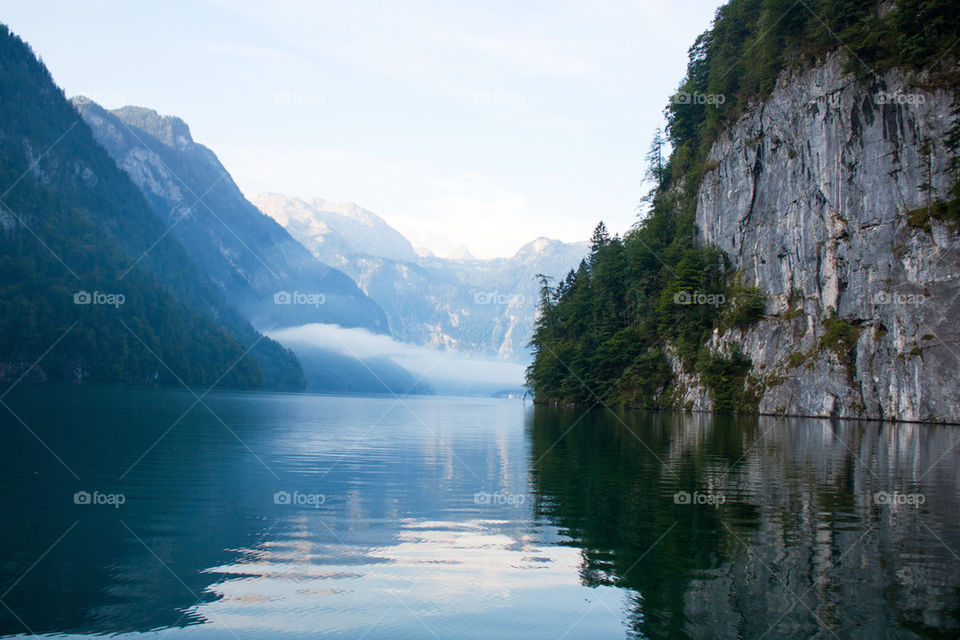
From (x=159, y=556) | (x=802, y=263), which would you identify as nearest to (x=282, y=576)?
(x=159, y=556)

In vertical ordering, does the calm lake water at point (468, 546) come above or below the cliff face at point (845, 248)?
below

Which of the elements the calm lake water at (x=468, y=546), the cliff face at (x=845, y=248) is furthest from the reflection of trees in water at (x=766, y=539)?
the cliff face at (x=845, y=248)

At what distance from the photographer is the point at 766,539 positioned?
15266 millimetres

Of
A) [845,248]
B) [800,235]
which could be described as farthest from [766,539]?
[800,235]

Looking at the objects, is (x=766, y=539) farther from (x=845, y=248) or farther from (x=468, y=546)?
(x=845, y=248)

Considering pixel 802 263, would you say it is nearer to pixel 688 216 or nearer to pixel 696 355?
pixel 696 355

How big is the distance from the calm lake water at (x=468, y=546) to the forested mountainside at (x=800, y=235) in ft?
139

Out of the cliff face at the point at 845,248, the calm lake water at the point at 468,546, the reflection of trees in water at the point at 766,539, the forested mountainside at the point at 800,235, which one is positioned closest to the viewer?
the calm lake water at the point at 468,546

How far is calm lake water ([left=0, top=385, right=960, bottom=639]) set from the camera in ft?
33.8

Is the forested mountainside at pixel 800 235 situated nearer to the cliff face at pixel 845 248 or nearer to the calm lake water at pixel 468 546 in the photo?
the cliff face at pixel 845 248

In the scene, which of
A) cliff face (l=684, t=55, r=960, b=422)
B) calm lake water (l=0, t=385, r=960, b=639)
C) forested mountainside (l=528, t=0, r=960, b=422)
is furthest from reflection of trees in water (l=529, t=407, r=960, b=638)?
forested mountainside (l=528, t=0, r=960, b=422)

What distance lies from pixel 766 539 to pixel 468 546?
6545 millimetres

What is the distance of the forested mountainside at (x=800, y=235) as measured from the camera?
212 feet

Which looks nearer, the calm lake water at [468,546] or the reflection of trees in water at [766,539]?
the calm lake water at [468,546]
